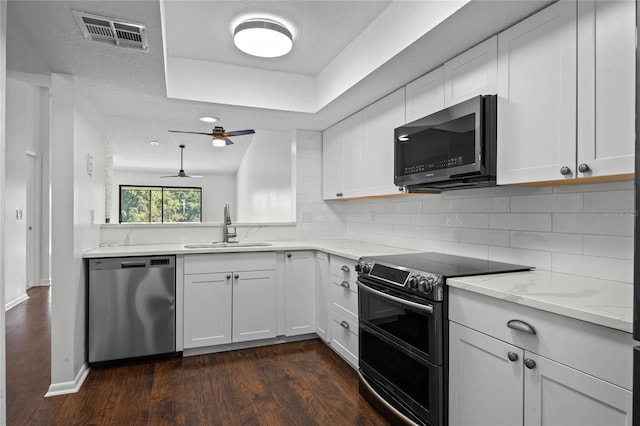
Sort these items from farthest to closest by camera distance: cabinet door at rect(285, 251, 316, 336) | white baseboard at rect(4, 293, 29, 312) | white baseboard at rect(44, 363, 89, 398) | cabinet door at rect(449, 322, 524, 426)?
white baseboard at rect(4, 293, 29, 312)
cabinet door at rect(285, 251, 316, 336)
white baseboard at rect(44, 363, 89, 398)
cabinet door at rect(449, 322, 524, 426)

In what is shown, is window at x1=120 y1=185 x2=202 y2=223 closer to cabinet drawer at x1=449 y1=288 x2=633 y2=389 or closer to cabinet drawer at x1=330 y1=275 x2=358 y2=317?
cabinet drawer at x1=330 y1=275 x2=358 y2=317

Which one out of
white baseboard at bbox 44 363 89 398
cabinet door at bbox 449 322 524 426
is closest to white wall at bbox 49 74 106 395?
white baseboard at bbox 44 363 89 398

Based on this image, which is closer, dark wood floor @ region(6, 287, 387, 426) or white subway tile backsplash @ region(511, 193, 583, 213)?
white subway tile backsplash @ region(511, 193, 583, 213)

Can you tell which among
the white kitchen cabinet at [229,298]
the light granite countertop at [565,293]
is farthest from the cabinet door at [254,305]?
the light granite countertop at [565,293]

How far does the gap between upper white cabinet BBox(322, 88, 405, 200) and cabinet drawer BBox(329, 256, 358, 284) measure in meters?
0.60

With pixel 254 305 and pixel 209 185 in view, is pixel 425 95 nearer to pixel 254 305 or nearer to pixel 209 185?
pixel 254 305

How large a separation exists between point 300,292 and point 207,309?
810mm

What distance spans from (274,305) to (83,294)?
4.78ft

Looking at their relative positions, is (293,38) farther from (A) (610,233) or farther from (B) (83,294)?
(B) (83,294)

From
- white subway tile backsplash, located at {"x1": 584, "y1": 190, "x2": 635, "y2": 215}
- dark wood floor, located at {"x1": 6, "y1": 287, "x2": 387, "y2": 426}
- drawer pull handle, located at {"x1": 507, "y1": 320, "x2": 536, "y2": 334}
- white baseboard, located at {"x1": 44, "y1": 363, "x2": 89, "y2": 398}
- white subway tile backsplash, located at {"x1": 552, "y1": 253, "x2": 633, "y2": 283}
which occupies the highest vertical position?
white subway tile backsplash, located at {"x1": 584, "y1": 190, "x2": 635, "y2": 215}

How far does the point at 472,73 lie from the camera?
6.70 feet

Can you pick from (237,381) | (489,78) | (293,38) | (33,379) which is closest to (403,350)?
(237,381)

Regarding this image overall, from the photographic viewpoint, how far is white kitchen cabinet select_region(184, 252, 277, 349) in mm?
3051

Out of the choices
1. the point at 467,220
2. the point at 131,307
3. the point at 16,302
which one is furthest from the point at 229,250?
the point at 16,302
